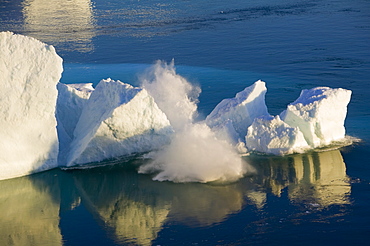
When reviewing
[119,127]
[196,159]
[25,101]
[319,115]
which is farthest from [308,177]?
[25,101]

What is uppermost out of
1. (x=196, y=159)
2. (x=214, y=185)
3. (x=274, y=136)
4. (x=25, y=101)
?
(x=25, y=101)

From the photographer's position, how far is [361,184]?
962cm

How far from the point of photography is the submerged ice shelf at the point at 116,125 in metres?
9.99

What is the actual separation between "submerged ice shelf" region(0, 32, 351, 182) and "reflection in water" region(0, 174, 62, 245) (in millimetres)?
393

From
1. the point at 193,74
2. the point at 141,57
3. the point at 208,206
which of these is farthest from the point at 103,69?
the point at 208,206

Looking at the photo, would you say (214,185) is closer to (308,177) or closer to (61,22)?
(308,177)

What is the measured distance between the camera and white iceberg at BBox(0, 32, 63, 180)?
9.95 meters

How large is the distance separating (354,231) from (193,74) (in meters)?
10.6

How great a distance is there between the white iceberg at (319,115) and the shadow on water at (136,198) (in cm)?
41

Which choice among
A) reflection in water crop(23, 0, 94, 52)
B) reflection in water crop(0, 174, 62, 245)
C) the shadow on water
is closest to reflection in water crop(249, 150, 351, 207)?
the shadow on water

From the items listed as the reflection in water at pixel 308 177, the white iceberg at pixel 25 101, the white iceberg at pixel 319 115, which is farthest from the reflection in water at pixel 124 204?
the white iceberg at pixel 319 115

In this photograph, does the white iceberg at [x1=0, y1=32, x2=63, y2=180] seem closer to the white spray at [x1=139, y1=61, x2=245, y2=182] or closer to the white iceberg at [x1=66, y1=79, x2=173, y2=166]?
the white iceberg at [x1=66, y1=79, x2=173, y2=166]

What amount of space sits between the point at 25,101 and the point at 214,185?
3.70m

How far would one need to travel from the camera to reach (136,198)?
9422 mm
